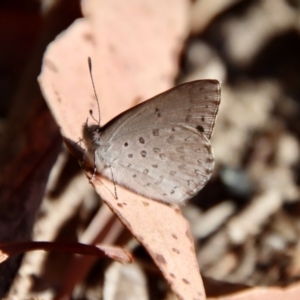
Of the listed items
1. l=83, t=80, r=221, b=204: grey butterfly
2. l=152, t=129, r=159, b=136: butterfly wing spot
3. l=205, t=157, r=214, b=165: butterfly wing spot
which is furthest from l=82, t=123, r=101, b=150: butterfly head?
l=205, t=157, r=214, b=165: butterfly wing spot

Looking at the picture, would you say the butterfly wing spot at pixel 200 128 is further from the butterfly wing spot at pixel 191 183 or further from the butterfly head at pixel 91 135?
the butterfly head at pixel 91 135

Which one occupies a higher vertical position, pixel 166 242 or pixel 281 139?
pixel 166 242

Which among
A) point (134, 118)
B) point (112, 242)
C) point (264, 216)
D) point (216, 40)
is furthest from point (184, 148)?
point (216, 40)

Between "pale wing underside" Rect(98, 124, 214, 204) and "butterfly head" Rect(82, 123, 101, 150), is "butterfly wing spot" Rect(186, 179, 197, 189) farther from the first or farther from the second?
"butterfly head" Rect(82, 123, 101, 150)

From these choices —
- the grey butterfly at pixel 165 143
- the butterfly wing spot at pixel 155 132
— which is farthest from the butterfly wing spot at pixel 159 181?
the butterfly wing spot at pixel 155 132

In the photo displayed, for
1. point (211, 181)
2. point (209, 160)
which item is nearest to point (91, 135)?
point (209, 160)

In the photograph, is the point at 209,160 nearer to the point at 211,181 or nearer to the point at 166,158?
the point at 166,158

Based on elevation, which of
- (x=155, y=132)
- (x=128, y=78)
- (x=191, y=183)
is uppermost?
(x=128, y=78)

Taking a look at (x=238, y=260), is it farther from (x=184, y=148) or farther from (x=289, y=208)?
(x=184, y=148)
